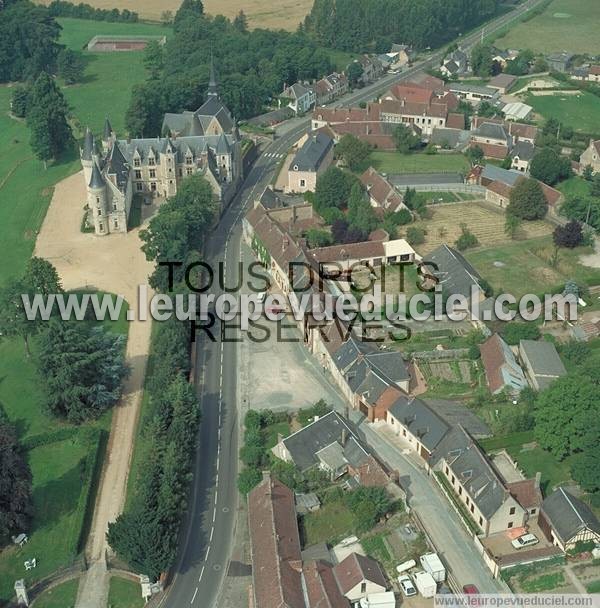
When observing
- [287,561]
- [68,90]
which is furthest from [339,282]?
[68,90]

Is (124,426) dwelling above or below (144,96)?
below

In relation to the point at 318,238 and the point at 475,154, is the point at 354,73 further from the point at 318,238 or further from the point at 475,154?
the point at 318,238

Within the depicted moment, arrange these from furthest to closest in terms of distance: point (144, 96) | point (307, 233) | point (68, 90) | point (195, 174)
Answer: point (68, 90) < point (144, 96) < point (195, 174) < point (307, 233)

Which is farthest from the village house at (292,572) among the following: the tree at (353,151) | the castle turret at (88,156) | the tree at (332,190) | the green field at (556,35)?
the green field at (556,35)

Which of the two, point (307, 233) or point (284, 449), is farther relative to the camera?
point (307, 233)

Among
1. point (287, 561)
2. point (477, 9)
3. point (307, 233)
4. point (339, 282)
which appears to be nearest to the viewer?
point (287, 561)

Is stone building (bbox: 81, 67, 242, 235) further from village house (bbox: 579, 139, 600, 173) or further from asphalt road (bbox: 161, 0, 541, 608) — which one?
village house (bbox: 579, 139, 600, 173)

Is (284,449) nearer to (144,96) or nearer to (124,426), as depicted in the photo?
(124,426)

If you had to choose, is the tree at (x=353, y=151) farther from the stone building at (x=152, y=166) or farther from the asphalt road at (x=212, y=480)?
the asphalt road at (x=212, y=480)
